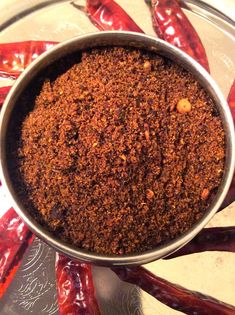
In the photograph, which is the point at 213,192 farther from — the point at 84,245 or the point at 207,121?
the point at 84,245

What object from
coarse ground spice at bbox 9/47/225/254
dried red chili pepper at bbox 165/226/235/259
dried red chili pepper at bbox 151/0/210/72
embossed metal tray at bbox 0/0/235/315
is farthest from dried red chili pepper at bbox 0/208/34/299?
dried red chili pepper at bbox 151/0/210/72

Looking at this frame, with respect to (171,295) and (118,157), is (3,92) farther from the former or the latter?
(171,295)

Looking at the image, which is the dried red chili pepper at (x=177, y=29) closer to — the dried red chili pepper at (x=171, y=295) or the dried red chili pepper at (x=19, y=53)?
the dried red chili pepper at (x=19, y=53)

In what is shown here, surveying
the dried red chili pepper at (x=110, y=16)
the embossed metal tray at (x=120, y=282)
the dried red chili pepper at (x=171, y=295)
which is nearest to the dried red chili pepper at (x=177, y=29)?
the dried red chili pepper at (x=110, y=16)

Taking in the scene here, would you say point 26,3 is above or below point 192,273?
above

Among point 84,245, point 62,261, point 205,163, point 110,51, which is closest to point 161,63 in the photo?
point 110,51

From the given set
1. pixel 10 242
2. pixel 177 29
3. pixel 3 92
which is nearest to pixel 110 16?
pixel 177 29

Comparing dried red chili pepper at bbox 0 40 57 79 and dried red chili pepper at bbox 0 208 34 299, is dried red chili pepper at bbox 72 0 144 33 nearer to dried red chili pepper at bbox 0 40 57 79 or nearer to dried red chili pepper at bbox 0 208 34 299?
dried red chili pepper at bbox 0 40 57 79
